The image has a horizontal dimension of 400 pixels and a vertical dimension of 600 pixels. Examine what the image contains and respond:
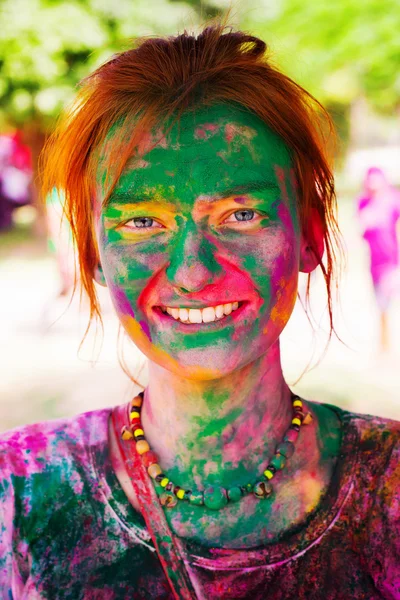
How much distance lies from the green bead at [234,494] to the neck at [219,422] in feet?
0.12

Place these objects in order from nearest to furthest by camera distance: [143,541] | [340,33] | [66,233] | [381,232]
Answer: [143,541] < [381,232] < [66,233] < [340,33]

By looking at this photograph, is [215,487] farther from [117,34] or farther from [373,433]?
[117,34]

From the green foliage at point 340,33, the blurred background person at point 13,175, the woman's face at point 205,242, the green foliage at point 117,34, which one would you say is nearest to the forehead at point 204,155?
the woman's face at point 205,242

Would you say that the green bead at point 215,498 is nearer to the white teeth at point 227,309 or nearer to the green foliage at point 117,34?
the white teeth at point 227,309

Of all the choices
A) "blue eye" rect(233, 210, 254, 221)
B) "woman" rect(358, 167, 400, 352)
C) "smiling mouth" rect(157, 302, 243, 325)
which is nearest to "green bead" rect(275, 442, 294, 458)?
"smiling mouth" rect(157, 302, 243, 325)

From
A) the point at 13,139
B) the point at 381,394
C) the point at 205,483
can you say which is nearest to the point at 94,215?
the point at 205,483

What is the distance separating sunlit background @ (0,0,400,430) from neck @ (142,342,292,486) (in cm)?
73

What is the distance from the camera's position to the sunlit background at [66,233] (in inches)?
225

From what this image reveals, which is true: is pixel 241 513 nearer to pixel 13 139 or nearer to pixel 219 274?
pixel 219 274

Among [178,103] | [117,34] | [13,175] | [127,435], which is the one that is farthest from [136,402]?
[13,175]

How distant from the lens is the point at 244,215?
4.88ft

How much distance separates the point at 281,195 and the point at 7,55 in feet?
31.4

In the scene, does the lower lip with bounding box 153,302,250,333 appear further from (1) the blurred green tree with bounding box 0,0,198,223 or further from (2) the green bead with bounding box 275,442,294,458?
(1) the blurred green tree with bounding box 0,0,198,223

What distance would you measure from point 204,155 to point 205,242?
0.17 metres
